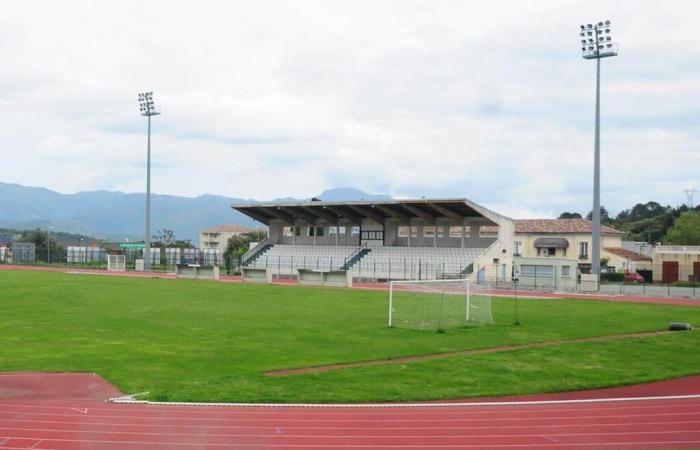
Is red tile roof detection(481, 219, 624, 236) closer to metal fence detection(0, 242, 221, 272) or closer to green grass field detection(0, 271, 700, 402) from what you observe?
metal fence detection(0, 242, 221, 272)

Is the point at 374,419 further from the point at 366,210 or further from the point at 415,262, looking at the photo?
the point at 366,210

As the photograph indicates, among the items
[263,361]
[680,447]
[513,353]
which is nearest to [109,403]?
[263,361]

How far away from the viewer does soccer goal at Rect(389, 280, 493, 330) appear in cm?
2591

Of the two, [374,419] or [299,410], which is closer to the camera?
[374,419]

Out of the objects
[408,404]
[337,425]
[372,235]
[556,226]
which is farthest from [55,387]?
[556,226]

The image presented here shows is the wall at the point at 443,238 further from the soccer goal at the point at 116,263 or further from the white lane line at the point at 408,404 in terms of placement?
the white lane line at the point at 408,404

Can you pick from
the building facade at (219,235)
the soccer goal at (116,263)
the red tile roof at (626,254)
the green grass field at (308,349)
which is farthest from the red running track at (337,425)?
the building facade at (219,235)

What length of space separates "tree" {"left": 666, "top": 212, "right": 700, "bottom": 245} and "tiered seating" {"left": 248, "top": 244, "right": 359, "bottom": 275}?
4474 cm

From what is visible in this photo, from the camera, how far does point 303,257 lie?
69188mm

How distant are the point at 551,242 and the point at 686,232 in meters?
22.7

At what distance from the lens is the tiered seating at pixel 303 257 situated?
220 ft

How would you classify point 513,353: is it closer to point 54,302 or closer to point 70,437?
point 70,437

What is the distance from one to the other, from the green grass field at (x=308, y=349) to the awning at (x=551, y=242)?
45.7 metres

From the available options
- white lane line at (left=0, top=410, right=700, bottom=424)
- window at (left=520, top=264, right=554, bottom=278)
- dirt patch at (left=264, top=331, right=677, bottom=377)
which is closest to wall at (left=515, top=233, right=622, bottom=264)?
window at (left=520, top=264, right=554, bottom=278)
